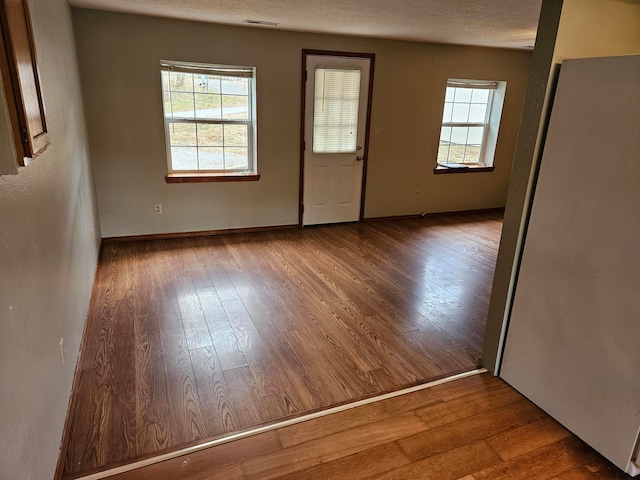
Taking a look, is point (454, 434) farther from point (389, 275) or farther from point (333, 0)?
point (333, 0)

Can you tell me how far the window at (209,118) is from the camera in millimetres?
4211

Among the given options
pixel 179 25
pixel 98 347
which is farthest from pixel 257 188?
pixel 98 347

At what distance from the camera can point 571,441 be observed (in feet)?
6.38

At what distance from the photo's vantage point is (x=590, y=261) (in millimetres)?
Result: 1850

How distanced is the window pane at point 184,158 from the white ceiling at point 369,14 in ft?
4.12

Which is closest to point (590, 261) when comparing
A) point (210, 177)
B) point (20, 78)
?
point (20, 78)

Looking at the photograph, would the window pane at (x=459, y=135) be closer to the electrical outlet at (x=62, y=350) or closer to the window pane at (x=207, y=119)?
the window pane at (x=207, y=119)

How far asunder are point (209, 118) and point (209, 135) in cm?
18

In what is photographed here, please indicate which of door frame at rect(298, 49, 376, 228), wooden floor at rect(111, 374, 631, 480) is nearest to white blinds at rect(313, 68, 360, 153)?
door frame at rect(298, 49, 376, 228)

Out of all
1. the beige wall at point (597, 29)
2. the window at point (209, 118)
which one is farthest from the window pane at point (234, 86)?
the beige wall at point (597, 29)

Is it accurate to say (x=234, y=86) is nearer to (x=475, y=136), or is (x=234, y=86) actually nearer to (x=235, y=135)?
(x=235, y=135)

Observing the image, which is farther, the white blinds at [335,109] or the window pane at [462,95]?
the window pane at [462,95]

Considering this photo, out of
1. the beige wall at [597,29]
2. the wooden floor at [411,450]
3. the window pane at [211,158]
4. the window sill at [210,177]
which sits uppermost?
the beige wall at [597,29]

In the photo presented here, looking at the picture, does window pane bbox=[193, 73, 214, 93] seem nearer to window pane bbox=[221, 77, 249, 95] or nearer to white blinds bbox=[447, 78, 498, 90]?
window pane bbox=[221, 77, 249, 95]
